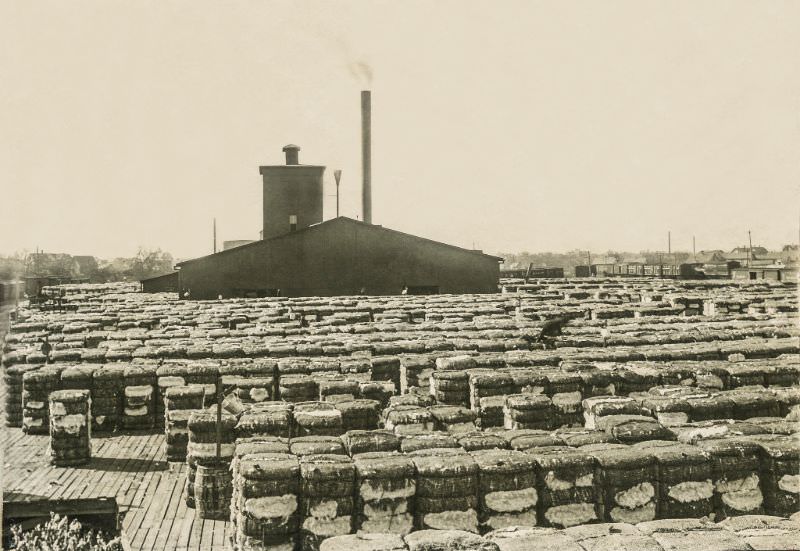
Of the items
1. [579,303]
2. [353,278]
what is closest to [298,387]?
[579,303]

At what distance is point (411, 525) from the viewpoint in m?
6.14

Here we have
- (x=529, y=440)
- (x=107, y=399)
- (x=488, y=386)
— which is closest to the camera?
(x=529, y=440)

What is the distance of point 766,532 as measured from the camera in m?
4.90

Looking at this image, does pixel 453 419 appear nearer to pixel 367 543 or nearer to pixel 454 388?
pixel 454 388

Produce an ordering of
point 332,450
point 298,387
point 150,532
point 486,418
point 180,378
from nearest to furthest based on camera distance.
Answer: point 332,450, point 150,532, point 486,418, point 298,387, point 180,378

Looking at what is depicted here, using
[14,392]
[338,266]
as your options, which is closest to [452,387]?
[14,392]

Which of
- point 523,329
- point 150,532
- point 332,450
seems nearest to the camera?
point 332,450

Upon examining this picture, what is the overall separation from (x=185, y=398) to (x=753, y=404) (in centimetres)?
767

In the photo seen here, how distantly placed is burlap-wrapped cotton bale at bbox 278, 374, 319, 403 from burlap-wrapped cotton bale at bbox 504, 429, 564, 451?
418cm

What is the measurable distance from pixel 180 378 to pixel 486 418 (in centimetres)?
525

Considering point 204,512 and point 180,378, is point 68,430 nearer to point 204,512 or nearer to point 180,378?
point 180,378

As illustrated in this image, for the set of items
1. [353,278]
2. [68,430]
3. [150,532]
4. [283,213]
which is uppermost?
[283,213]

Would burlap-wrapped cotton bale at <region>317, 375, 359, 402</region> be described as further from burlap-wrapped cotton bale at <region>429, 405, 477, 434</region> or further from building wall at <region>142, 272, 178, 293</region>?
building wall at <region>142, 272, 178, 293</region>

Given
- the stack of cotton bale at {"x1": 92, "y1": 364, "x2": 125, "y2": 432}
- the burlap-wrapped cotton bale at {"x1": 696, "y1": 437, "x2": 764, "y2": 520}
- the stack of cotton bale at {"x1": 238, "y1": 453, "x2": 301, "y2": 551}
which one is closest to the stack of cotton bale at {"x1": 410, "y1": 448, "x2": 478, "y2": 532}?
the stack of cotton bale at {"x1": 238, "y1": 453, "x2": 301, "y2": 551}
